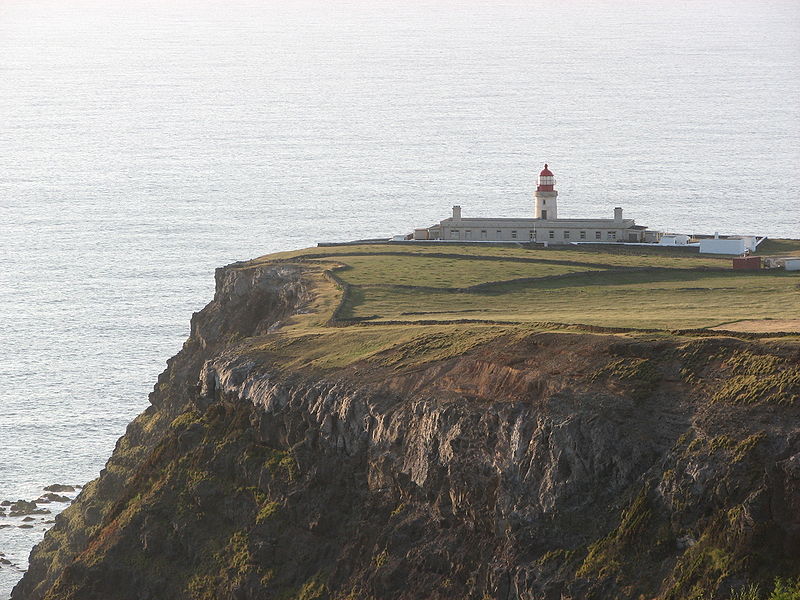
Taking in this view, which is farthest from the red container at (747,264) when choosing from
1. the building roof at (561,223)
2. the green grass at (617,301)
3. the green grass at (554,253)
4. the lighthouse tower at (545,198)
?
the lighthouse tower at (545,198)

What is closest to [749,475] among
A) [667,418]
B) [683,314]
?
[667,418]

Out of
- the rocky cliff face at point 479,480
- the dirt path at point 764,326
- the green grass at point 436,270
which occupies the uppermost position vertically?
the green grass at point 436,270

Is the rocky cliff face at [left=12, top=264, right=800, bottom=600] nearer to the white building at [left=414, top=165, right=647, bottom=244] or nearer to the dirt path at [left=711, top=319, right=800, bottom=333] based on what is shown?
the dirt path at [left=711, top=319, right=800, bottom=333]

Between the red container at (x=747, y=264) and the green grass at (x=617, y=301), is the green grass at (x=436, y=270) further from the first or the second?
the red container at (x=747, y=264)

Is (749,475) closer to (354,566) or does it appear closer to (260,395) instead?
(354,566)

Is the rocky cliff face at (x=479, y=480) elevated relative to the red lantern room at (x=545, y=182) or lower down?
lower down
